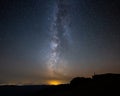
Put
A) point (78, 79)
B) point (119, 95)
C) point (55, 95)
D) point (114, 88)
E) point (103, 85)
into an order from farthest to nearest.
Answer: point (78, 79), point (55, 95), point (103, 85), point (114, 88), point (119, 95)

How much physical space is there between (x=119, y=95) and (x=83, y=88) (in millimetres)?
7829

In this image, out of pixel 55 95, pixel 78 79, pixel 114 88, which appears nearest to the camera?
pixel 114 88

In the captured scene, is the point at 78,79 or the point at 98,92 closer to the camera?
the point at 98,92

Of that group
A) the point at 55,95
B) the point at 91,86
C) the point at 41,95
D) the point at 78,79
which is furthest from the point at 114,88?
the point at 41,95

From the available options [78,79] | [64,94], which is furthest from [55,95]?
[78,79]

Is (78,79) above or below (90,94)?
above

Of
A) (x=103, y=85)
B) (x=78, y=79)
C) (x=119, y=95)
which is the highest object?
(x=78, y=79)

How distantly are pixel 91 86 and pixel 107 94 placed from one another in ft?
18.3

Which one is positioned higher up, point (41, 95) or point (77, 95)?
point (41, 95)

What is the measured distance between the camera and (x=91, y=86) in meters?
37.3

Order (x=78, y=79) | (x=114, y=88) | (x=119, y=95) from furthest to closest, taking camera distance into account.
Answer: (x=78, y=79) < (x=114, y=88) < (x=119, y=95)

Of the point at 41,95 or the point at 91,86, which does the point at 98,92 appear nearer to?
the point at 91,86

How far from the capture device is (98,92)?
33.4m

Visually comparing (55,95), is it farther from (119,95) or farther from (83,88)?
(119,95)
